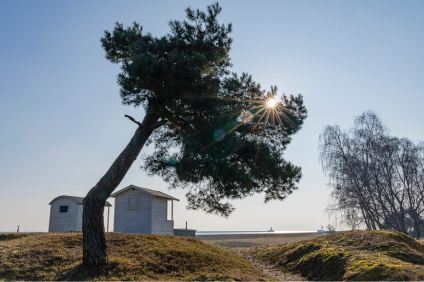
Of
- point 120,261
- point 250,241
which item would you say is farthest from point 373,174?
point 120,261

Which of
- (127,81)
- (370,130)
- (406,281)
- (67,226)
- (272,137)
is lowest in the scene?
(406,281)

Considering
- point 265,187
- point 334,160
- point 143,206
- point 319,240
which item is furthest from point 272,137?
point 334,160

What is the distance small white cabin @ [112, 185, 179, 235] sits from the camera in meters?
26.3

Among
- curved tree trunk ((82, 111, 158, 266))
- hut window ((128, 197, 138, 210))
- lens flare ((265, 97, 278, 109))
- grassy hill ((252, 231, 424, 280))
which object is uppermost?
lens flare ((265, 97, 278, 109))

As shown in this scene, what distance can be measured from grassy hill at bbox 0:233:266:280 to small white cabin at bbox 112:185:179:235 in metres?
11.2

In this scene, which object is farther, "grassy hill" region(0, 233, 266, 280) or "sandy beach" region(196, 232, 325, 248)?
"sandy beach" region(196, 232, 325, 248)

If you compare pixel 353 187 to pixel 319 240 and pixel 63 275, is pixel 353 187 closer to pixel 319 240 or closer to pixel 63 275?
pixel 319 240

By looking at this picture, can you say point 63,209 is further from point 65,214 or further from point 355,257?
point 355,257

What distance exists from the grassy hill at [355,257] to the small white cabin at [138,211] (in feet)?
31.0

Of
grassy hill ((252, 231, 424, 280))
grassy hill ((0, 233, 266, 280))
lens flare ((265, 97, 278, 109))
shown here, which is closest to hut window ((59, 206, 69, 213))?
grassy hill ((0, 233, 266, 280))

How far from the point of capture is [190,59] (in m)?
10.2

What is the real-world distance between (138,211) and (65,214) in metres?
8.98

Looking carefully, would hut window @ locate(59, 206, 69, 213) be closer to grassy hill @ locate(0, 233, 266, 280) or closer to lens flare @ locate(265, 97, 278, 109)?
grassy hill @ locate(0, 233, 266, 280)

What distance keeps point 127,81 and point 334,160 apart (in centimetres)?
2252
